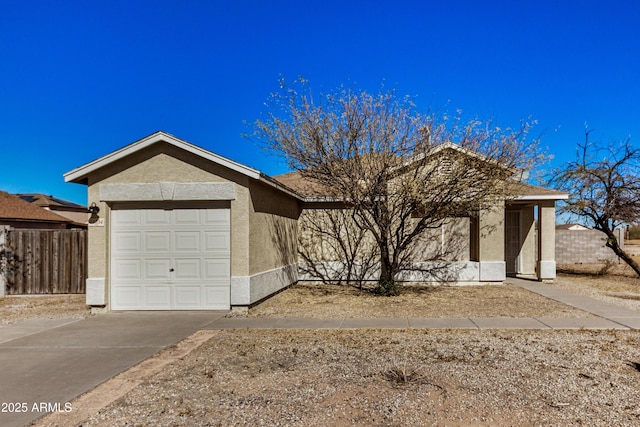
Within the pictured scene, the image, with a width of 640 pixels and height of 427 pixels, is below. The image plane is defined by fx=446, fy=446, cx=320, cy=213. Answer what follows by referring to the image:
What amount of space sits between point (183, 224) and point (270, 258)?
2688mm

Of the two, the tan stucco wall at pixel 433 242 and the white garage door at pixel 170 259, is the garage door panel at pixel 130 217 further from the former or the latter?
the tan stucco wall at pixel 433 242

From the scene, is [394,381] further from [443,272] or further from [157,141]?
[443,272]

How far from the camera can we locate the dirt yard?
4.45 m

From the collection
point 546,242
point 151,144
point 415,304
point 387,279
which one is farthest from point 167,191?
point 546,242

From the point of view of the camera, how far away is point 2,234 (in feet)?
42.6

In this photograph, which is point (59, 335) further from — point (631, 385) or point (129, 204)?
point (631, 385)

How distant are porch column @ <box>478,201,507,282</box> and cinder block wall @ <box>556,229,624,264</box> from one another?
1198 cm

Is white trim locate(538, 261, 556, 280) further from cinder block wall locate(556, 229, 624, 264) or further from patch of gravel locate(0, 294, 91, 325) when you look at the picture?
patch of gravel locate(0, 294, 91, 325)

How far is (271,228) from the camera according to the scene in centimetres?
1227

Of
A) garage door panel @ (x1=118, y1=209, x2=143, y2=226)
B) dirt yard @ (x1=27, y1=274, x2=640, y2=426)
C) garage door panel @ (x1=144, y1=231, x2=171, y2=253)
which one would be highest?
garage door panel @ (x1=118, y1=209, x2=143, y2=226)

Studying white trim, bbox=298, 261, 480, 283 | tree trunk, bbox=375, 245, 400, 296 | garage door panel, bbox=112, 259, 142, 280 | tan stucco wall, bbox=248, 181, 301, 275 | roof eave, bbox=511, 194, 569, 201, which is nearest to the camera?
garage door panel, bbox=112, 259, 142, 280

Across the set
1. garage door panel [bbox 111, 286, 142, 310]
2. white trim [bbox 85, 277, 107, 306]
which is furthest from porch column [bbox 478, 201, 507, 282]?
white trim [bbox 85, 277, 107, 306]

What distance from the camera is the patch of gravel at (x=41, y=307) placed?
10.2 meters

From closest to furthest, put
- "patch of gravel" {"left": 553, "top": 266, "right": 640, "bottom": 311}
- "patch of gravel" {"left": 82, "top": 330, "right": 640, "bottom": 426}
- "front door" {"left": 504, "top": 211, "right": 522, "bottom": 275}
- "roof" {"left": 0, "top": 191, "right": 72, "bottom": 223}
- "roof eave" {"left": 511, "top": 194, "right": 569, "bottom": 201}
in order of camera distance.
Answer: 1. "patch of gravel" {"left": 82, "top": 330, "right": 640, "bottom": 426}
2. "patch of gravel" {"left": 553, "top": 266, "right": 640, "bottom": 311}
3. "roof eave" {"left": 511, "top": 194, "right": 569, "bottom": 201}
4. "front door" {"left": 504, "top": 211, "right": 522, "bottom": 275}
5. "roof" {"left": 0, "top": 191, "right": 72, "bottom": 223}
